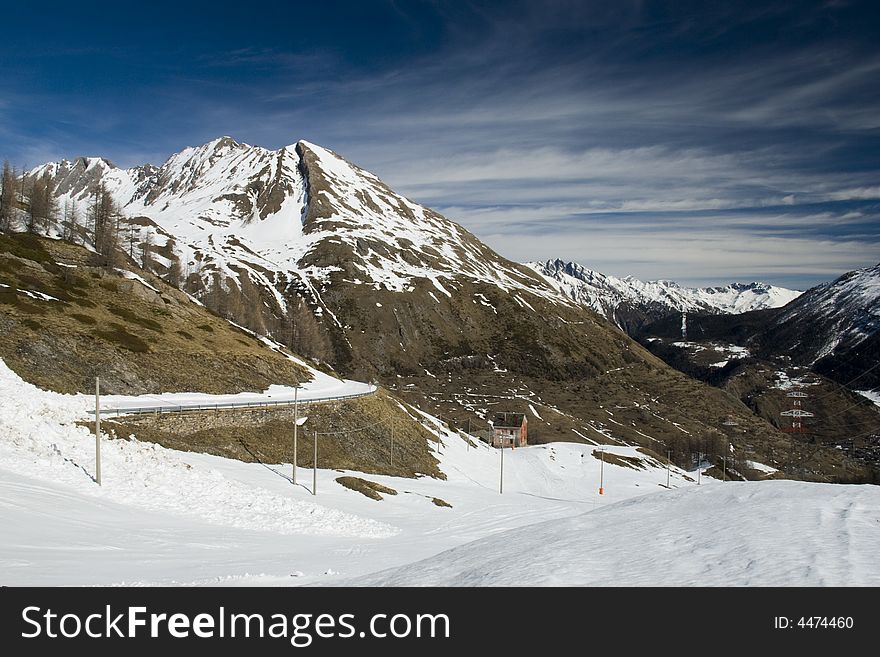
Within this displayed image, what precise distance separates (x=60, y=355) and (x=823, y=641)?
7131 centimetres

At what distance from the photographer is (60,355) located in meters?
60.8

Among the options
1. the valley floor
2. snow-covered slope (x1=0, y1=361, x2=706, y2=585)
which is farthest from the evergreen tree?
the valley floor

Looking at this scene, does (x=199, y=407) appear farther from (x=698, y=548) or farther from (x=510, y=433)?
(x=510, y=433)

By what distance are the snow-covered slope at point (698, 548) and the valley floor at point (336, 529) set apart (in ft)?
0.22

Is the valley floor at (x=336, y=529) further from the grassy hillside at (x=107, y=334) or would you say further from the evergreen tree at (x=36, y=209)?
the evergreen tree at (x=36, y=209)

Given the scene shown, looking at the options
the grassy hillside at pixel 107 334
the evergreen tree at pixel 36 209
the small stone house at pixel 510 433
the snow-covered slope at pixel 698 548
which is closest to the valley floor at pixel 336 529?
the snow-covered slope at pixel 698 548

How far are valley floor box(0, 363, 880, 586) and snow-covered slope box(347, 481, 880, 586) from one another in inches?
2.7

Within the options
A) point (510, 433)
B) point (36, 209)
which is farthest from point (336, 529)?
point (36, 209)

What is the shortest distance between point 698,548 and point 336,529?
31443mm

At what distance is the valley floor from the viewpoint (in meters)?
12.9

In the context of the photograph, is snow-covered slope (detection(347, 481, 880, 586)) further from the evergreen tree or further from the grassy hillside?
the evergreen tree

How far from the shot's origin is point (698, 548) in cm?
1400

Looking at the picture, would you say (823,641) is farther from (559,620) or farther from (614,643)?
(559,620)

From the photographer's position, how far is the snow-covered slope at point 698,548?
1159 cm
